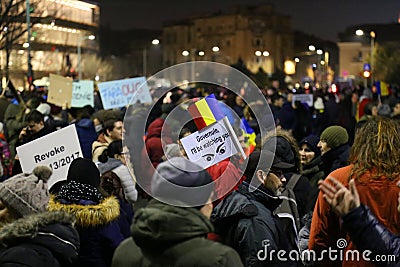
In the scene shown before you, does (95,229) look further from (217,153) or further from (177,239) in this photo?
(177,239)

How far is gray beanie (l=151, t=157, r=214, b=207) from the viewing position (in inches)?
130

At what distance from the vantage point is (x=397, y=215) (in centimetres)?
422

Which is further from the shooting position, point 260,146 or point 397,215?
point 260,146

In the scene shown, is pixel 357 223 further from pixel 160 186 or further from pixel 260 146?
pixel 260 146

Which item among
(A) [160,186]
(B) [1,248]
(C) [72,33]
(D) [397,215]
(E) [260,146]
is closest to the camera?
(A) [160,186]

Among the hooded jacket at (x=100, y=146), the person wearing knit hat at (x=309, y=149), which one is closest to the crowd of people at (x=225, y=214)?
the person wearing knit hat at (x=309, y=149)

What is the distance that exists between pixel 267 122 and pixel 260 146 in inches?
70.8

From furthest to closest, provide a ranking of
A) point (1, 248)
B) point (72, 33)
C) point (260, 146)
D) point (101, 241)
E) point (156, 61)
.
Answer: point (156, 61) → point (72, 33) → point (260, 146) → point (101, 241) → point (1, 248)

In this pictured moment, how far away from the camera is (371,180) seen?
14.0 ft

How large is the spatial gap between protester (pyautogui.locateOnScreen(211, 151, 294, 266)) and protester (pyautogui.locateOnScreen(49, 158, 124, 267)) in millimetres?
839

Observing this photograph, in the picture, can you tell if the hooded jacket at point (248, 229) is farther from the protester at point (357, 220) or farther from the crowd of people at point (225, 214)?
the protester at point (357, 220)

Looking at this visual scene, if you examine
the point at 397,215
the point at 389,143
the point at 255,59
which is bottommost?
the point at 255,59

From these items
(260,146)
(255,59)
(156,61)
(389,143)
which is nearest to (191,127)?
(260,146)

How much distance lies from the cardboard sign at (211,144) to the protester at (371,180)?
149cm
